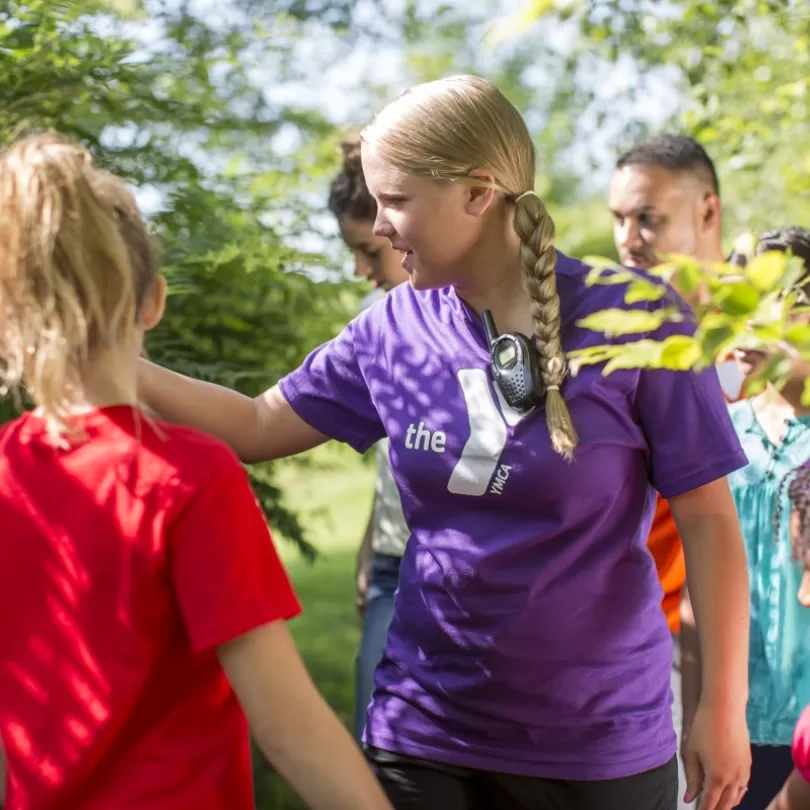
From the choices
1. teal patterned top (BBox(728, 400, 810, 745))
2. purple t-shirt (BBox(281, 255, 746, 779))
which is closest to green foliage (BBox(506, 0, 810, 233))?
teal patterned top (BBox(728, 400, 810, 745))

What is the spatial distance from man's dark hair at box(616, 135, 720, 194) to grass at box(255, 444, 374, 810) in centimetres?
162

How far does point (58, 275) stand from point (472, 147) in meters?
1.00

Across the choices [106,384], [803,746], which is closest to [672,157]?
[803,746]

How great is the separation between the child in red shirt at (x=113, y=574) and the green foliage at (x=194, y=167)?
174 cm

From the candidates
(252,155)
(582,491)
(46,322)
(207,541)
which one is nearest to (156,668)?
(207,541)

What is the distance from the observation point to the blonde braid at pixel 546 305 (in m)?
2.41

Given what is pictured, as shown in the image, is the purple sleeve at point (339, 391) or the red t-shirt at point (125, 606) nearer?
the red t-shirt at point (125, 606)

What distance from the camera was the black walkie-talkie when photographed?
2.44 meters

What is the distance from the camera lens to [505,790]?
8.34 feet

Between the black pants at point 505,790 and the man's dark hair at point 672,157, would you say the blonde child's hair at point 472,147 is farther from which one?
the man's dark hair at point 672,157

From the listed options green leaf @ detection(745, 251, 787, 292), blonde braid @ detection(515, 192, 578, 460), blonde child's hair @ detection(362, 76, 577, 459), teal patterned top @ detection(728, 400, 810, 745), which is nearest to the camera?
green leaf @ detection(745, 251, 787, 292)

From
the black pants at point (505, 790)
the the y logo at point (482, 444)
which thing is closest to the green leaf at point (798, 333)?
the the y logo at point (482, 444)

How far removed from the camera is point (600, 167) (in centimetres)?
746

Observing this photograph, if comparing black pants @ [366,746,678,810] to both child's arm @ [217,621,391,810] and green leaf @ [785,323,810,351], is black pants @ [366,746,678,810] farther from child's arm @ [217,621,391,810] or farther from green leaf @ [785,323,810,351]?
green leaf @ [785,323,810,351]
